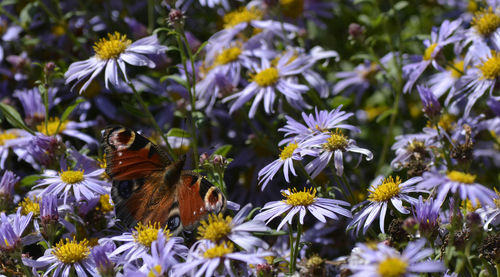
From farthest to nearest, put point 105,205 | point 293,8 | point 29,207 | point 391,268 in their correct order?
point 293,8 → point 105,205 → point 29,207 → point 391,268

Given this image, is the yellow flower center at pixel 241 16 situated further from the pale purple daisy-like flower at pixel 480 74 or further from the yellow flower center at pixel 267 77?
the pale purple daisy-like flower at pixel 480 74

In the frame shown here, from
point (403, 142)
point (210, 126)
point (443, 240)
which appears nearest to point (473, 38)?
point (403, 142)

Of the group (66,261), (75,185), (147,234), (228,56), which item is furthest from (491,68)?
(66,261)

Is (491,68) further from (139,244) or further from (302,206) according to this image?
(139,244)

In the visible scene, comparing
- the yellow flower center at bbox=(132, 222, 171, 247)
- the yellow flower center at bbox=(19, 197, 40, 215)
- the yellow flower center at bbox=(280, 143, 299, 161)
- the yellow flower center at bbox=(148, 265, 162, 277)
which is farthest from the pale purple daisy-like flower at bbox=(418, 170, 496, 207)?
the yellow flower center at bbox=(19, 197, 40, 215)

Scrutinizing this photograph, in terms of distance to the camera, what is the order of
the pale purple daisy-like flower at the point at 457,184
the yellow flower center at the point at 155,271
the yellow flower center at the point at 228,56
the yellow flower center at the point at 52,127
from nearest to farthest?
the pale purple daisy-like flower at the point at 457,184, the yellow flower center at the point at 155,271, the yellow flower center at the point at 52,127, the yellow flower center at the point at 228,56

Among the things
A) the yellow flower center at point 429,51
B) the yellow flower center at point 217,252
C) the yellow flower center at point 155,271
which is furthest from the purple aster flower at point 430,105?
the yellow flower center at point 155,271
